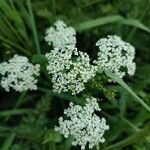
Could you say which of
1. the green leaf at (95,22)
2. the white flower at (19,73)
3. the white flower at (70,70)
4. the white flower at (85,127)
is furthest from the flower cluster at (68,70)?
the green leaf at (95,22)

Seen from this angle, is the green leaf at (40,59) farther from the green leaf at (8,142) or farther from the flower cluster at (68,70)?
the green leaf at (8,142)

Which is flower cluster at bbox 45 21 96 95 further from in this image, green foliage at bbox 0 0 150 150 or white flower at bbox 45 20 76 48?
white flower at bbox 45 20 76 48

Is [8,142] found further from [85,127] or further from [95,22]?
[95,22]

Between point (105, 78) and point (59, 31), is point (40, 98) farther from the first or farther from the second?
point (105, 78)

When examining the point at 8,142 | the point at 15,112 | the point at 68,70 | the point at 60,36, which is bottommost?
Result: the point at 8,142

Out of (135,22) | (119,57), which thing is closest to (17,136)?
(119,57)

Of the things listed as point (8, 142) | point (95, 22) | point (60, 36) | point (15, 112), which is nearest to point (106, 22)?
point (95, 22)
